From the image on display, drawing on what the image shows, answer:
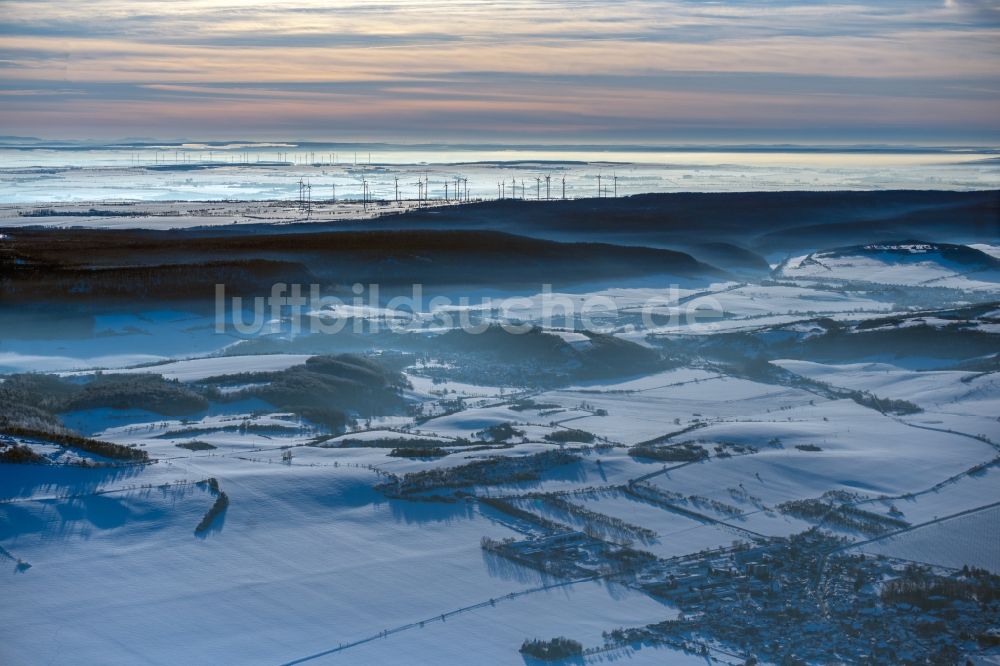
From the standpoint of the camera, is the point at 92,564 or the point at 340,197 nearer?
the point at 92,564

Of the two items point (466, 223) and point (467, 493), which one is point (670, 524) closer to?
point (467, 493)

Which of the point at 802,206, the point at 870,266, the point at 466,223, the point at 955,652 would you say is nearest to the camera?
the point at 955,652

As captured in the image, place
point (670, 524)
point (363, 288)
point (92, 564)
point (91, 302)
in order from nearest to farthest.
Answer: point (92, 564) < point (670, 524) < point (91, 302) < point (363, 288)

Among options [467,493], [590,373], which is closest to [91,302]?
[590,373]

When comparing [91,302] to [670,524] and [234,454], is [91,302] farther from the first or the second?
[670,524]

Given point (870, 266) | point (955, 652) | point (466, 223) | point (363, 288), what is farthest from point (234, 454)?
point (466, 223)

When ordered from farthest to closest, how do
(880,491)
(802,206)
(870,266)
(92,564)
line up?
1. (802,206)
2. (870,266)
3. (880,491)
4. (92,564)

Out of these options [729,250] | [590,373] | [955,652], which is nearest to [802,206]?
[729,250]

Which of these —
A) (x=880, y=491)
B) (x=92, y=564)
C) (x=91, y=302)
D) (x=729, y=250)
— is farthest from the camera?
(x=729, y=250)

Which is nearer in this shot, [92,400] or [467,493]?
[467,493]
